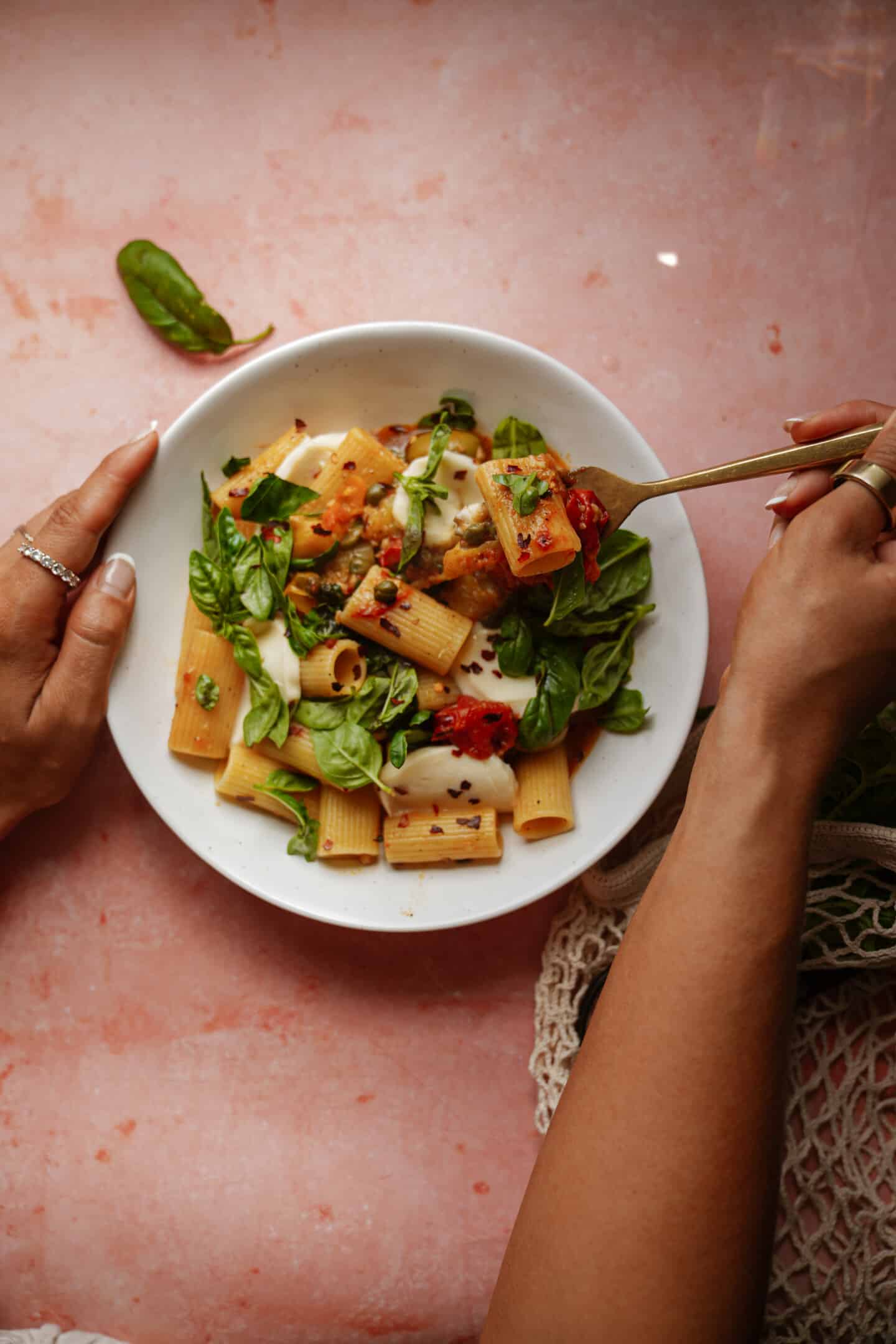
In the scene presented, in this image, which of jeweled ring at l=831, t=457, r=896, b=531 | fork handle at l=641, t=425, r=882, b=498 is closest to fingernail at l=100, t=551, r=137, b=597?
fork handle at l=641, t=425, r=882, b=498

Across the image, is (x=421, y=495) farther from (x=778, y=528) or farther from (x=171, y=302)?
(x=171, y=302)

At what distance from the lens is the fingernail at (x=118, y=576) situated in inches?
72.1

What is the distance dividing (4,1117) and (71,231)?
6.51ft

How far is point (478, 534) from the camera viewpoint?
1.79 meters

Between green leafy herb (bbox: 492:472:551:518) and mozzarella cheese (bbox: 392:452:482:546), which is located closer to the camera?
green leafy herb (bbox: 492:472:551:518)

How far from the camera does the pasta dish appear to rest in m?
1.80

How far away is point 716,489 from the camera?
2133 millimetres

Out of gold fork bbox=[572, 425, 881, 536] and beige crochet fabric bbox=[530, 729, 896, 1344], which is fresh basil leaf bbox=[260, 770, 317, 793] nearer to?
beige crochet fabric bbox=[530, 729, 896, 1344]

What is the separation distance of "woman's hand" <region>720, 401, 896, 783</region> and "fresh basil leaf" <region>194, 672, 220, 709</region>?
98 cm

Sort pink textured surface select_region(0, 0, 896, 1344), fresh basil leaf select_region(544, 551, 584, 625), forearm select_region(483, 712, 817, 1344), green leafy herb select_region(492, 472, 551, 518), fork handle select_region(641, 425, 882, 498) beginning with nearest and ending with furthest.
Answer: forearm select_region(483, 712, 817, 1344)
fork handle select_region(641, 425, 882, 498)
green leafy herb select_region(492, 472, 551, 518)
fresh basil leaf select_region(544, 551, 584, 625)
pink textured surface select_region(0, 0, 896, 1344)

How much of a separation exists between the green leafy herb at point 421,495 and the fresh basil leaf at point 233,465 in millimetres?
370

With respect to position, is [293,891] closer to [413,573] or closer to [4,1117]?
[413,573]

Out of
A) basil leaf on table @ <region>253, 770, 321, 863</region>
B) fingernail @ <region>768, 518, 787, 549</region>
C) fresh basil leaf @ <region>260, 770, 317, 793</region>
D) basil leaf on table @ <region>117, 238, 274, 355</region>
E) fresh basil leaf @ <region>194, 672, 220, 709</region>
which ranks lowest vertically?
basil leaf on table @ <region>253, 770, 321, 863</region>

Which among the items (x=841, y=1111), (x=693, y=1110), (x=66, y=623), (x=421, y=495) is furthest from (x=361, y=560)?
(x=841, y=1111)
